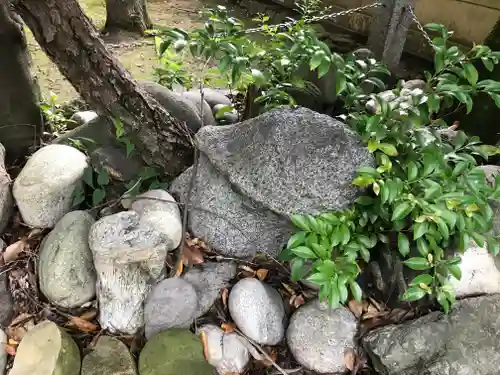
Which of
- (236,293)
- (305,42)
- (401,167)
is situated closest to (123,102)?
(305,42)

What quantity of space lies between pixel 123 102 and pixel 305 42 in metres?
0.79

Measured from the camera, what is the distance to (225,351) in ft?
5.40

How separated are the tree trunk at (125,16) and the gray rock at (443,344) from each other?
4267 millimetres

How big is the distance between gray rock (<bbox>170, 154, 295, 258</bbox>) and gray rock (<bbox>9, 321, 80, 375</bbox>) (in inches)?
24.8

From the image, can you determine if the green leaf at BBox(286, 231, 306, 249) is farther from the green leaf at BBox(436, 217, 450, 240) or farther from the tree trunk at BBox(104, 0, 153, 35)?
the tree trunk at BBox(104, 0, 153, 35)

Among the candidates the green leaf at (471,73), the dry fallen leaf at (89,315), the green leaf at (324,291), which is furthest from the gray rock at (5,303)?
the green leaf at (471,73)

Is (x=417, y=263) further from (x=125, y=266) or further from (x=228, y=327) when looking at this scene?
(x=125, y=266)

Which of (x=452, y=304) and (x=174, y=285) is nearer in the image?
(x=452, y=304)

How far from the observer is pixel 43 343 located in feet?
5.13

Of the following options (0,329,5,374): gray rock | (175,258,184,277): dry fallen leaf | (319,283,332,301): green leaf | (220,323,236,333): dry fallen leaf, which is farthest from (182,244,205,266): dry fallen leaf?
(0,329,5,374): gray rock

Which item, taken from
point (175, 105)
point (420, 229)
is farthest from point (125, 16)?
point (420, 229)

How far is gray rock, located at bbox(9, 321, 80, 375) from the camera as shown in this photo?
4.94 feet

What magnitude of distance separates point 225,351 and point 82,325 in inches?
21.0

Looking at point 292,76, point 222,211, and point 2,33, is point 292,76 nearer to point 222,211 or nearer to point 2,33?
point 222,211
